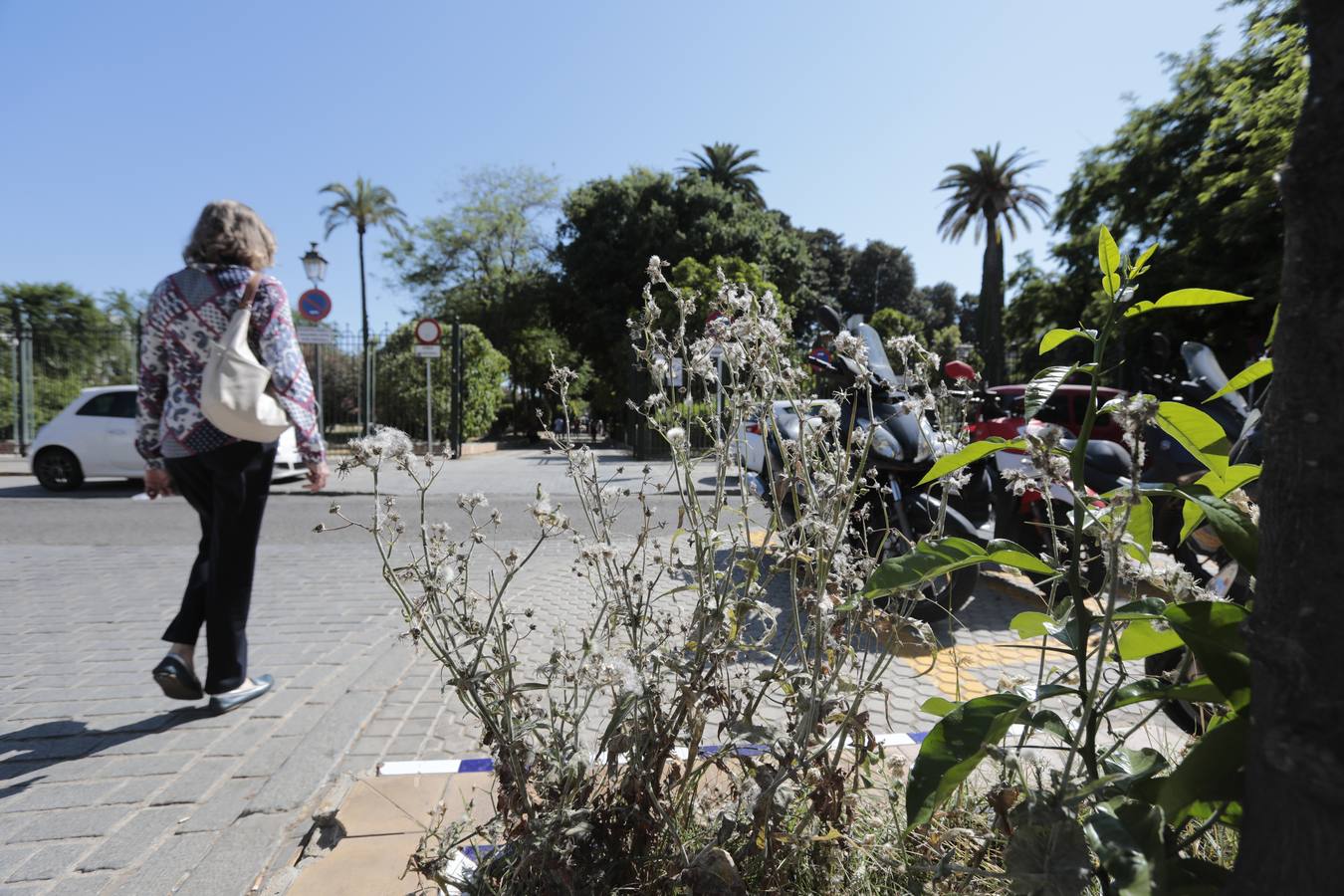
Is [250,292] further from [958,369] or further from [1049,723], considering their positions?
[958,369]

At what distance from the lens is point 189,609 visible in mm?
3205

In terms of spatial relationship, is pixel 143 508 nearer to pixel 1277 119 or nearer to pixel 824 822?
pixel 824 822

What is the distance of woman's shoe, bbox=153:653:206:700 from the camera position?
3117 millimetres

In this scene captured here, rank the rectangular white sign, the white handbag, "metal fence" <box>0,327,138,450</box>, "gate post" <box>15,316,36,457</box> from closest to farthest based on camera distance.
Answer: the white handbag, the rectangular white sign, "gate post" <box>15,316,36,457</box>, "metal fence" <box>0,327,138,450</box>

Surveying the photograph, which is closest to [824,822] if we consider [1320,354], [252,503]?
[1320,354]

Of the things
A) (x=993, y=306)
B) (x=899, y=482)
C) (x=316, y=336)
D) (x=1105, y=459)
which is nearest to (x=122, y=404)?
(x=316, y=336)

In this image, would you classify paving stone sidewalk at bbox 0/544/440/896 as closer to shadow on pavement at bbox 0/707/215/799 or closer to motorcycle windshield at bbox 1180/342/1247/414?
shadow on pavement at bbox 0/707/215/799

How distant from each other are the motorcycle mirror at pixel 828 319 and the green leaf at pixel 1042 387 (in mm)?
2851

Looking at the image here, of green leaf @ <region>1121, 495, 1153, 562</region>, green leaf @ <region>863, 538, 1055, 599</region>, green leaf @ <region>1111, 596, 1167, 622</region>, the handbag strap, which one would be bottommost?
green leaf @ <region>1111, 596, 1167, 622</region>

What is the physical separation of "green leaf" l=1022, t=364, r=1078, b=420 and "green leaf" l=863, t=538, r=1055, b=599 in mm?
214

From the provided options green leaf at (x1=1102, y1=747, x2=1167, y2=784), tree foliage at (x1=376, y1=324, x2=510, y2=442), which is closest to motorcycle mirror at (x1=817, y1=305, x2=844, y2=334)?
green leaf at (x1=1102, y1=747, x2=1167, y2=784)

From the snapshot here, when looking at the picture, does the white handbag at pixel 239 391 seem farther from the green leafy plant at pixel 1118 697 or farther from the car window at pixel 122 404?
the car window at pixel 122 404

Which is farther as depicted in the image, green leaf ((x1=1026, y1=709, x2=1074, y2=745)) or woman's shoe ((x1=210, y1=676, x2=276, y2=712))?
woman's shoe ((x1=210, y1=676, x2=276, y2=712))

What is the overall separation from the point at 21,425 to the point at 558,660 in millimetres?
23059
